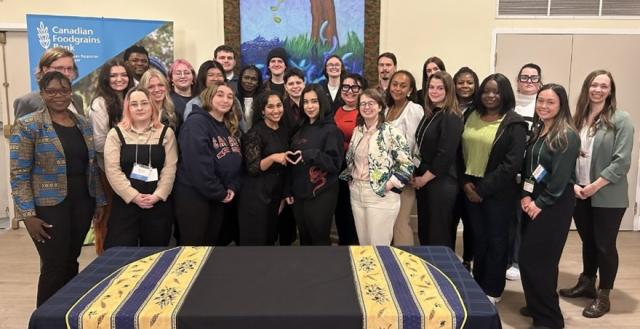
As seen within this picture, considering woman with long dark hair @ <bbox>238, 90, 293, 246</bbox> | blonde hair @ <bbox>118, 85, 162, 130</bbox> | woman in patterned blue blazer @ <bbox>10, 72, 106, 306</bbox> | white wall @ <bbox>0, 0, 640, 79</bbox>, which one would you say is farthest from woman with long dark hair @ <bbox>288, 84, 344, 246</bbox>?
white wall @ <bbox>0, 0, 640, 79</bbox>

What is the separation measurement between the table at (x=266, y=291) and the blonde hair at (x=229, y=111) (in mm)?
1072

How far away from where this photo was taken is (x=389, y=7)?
4.83 metres

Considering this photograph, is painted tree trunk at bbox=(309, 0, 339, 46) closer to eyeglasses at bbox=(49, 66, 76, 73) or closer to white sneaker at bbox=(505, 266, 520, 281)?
eyeglasses at bbox=(49, 66, 76, 73)

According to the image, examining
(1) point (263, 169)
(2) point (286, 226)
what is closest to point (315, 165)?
(1) point (263, 169)

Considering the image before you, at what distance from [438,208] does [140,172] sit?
1904 millimetres

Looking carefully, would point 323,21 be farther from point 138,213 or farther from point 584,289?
point 584,289

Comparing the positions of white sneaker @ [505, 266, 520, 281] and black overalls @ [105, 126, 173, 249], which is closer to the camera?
black overalls @ [105, 126, 173, 249]

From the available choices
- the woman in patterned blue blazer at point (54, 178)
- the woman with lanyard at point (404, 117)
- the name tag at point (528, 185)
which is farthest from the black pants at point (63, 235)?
the name tag at point (528, 185)

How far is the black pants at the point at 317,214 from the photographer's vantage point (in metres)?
3.15

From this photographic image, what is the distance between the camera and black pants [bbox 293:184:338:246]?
3.15 metres

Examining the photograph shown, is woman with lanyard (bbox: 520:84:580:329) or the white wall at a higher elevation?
the white wall

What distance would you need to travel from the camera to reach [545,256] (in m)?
2.70

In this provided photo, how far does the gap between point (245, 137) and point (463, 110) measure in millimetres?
1534

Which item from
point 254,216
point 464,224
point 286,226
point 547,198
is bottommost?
point 286,226
